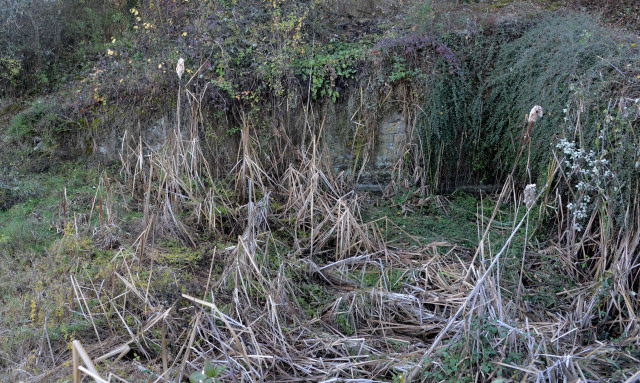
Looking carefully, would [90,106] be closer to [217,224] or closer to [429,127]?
[217,224]

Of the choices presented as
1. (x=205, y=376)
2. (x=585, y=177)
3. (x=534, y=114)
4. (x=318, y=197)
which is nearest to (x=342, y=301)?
(x=318, y=197)

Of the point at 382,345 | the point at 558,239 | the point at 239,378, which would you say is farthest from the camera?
the point at 558,239

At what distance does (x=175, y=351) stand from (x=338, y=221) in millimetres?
2017

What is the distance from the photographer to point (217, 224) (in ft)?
17.0

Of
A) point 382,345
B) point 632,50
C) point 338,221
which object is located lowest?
point 382,345

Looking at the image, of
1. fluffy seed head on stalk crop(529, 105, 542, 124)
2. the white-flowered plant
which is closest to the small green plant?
fluffy seed head on stalk crop(529, 105, 542, 124)

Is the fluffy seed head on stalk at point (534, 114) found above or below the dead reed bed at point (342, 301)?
above

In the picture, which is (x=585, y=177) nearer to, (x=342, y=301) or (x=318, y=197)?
(x=342, y=301)

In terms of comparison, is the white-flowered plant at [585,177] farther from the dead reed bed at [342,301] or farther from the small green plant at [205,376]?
the small green plant at [205,376]

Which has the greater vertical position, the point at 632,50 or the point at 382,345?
the point at 632,50

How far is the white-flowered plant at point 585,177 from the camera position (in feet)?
13.2

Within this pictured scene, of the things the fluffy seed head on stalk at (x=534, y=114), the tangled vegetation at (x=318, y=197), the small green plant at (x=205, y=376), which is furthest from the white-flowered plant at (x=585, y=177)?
the small green plant at (x=205, y=376)

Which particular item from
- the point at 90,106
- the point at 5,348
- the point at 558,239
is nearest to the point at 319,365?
the point at 5,348

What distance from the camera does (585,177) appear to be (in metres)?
4.16
